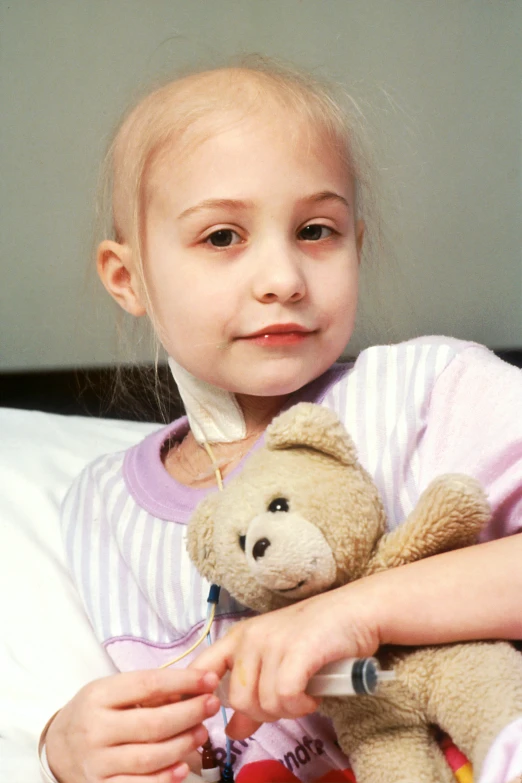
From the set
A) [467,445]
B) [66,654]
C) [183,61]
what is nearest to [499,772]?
[467,445]

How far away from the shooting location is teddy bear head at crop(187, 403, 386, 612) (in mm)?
555

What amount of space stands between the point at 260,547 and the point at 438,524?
12 cm

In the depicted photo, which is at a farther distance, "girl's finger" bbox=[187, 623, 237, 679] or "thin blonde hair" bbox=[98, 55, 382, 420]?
"thin blonde hair" bbox=[98, 55, 382, 420]

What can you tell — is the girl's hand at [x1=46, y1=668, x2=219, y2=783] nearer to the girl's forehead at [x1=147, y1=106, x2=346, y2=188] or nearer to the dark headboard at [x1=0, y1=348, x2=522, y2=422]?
the girl's forehead at [x1=147, y1=106, x2=346, y2=188]

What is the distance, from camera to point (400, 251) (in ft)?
4.35

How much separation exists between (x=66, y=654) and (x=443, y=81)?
3.10ft

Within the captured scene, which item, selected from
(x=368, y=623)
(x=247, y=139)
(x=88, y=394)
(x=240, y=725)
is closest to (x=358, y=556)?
(x=368, y=623)

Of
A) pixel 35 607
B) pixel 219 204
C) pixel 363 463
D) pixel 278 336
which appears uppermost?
pixel 219 204

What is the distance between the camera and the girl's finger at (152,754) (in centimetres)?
62

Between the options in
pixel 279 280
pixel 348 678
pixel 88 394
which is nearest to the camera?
pixel 348 678

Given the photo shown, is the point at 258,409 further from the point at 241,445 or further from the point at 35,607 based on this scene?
the point at 35,607

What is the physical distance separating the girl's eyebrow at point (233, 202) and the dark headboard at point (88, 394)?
0.74 m

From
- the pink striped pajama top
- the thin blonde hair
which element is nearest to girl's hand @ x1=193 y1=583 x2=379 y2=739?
the pink striped pajama top

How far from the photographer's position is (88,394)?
1571 millimetres
